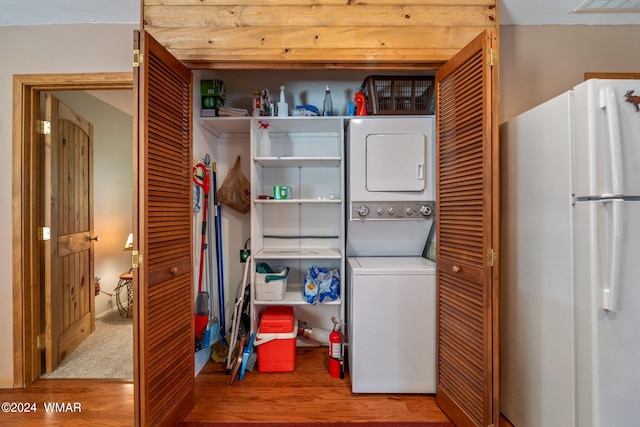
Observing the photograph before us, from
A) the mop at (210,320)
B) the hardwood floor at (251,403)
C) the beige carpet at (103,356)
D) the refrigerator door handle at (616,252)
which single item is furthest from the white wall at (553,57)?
the beige carpet at (103,356)

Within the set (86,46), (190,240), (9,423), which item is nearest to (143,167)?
(190,240)

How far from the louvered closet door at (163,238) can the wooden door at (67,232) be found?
49.6 inches

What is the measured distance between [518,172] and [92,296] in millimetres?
3772

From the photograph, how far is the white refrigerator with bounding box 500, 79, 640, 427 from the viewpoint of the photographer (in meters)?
1.11

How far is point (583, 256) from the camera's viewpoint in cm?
118

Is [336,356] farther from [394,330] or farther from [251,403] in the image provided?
[251,403]

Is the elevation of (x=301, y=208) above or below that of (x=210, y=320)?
above

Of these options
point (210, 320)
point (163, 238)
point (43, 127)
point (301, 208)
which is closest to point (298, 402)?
point (210, 320)

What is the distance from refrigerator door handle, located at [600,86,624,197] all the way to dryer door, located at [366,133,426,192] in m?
0.97

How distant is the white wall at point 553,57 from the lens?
1993 mm

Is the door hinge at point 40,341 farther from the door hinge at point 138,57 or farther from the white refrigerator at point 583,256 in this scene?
the white refrigerator at point 583,256

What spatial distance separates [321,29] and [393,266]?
5.23ft

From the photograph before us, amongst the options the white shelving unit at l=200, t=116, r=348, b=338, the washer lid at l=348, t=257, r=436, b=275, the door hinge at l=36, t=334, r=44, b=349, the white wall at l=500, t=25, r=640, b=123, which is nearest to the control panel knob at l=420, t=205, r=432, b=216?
the washer lid at l=348, t=257, r=436, b=275

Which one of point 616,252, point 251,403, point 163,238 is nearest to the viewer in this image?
point 616,252
